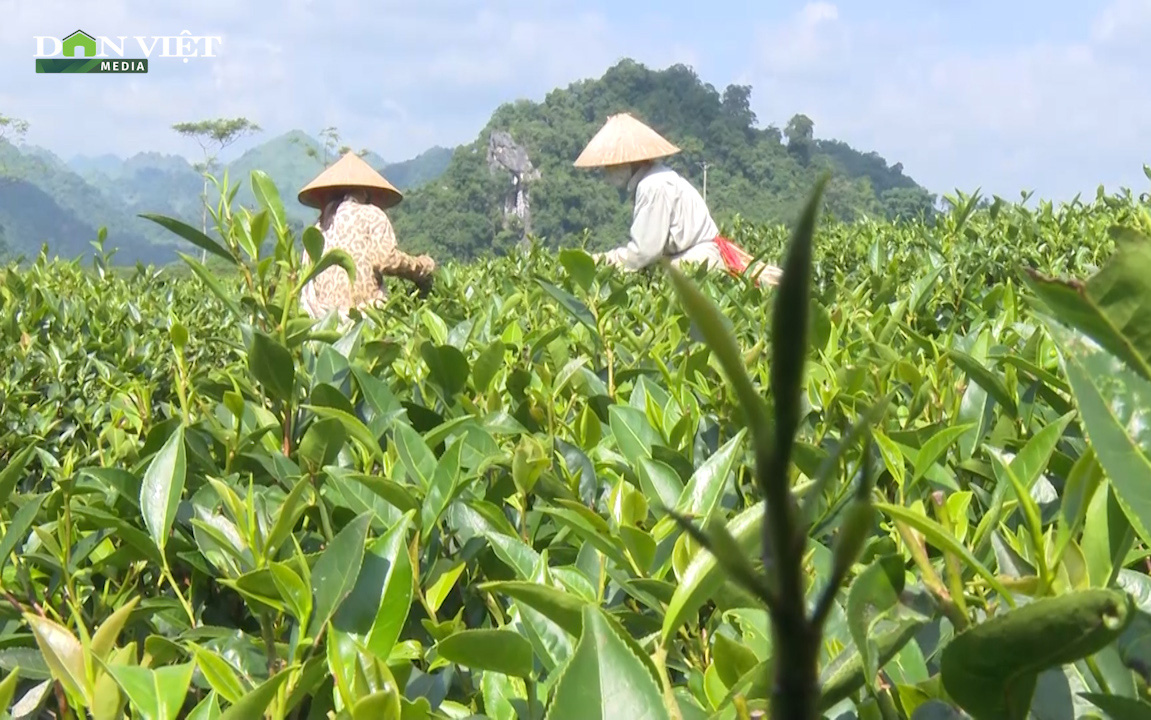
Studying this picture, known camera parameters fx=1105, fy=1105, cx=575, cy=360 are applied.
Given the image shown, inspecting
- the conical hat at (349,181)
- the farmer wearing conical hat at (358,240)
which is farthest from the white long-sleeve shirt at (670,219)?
the conical hat at (349,181)

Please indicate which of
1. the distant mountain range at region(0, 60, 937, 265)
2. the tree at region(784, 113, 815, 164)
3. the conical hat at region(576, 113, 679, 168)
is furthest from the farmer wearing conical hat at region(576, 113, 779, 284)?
the tree at region(784, 113, 815, 164)

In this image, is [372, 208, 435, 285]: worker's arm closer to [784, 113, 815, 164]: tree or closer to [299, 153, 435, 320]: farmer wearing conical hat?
[299, 153, 435, 320]: farmer wearing conical hat

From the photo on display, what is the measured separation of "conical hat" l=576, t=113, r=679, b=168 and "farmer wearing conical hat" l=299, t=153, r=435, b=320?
1316mm

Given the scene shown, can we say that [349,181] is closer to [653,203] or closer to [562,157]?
[653,203]

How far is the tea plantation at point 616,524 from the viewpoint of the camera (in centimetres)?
45

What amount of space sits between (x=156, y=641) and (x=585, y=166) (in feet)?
21.5

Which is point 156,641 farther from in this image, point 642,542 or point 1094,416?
point 1094,416

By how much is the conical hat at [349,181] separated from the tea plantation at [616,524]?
5585mm

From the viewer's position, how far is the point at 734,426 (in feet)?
4.35

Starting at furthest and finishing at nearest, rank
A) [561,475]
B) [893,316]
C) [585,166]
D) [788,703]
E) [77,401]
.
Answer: [585,166], [77,401], [893,316], [561,475], [788,703]

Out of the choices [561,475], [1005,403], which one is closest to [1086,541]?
[1005,403]

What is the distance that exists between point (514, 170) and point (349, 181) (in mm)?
63726

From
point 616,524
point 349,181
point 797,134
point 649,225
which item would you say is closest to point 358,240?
point 349,181

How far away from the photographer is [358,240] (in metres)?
6.93
